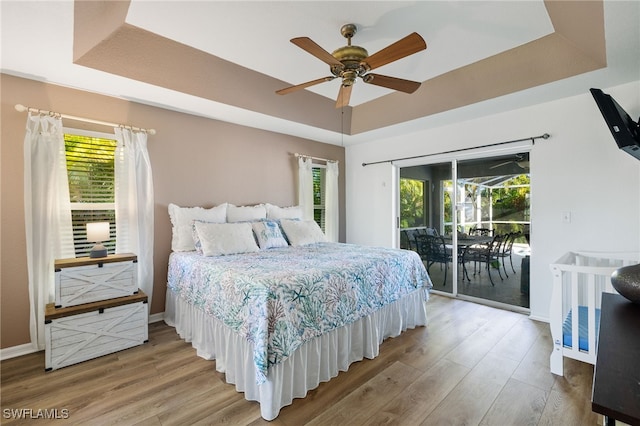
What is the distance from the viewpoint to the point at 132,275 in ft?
8.67

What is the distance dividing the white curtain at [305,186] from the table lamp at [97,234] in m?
2.56

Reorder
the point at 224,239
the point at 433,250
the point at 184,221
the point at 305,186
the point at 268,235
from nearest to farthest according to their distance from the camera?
the point at 224,239 → the point at 184,221 → the point at 268,235 → the point at 433,250 → the point at 305,186

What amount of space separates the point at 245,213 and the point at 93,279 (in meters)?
1.65

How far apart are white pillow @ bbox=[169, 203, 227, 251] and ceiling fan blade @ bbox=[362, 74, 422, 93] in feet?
7.48

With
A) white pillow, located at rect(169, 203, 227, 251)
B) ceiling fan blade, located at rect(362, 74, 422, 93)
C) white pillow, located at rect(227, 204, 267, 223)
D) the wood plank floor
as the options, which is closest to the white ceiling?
ceiling fan blade, located at rect(362, 74, 422, 93)

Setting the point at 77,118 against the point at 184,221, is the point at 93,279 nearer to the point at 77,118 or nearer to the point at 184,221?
the point at 184,221

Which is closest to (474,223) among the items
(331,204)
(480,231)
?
(480,231)

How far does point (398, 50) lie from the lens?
72.7 inches

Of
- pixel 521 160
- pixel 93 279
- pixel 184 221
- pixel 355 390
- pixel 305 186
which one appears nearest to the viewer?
pixel 355 390

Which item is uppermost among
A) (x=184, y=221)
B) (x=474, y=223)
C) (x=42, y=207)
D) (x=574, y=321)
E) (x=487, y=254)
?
(x=42, y=207)

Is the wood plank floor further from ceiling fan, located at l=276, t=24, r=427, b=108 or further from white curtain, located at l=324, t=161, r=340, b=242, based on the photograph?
white curtain, located at l=324, t=161, r=340, b=242

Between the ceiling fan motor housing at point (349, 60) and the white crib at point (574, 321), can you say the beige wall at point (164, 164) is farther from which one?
the white crib at point (574, 321)

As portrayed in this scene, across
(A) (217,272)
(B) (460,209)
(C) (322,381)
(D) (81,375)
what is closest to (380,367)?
(C) (322,381)

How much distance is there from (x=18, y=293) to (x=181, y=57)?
2554 millimetres
